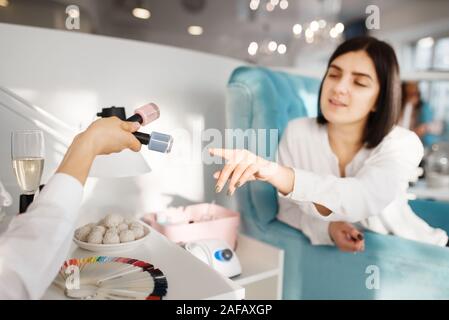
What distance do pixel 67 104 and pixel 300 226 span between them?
0.69 meters

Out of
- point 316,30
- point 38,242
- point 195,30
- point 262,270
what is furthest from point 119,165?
point 316,30

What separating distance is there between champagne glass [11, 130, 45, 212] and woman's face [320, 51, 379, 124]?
0.64m

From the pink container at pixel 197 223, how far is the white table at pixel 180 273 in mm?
151

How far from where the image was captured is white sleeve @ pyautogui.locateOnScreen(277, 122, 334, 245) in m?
0.87

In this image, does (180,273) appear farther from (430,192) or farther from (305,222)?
(430,192)

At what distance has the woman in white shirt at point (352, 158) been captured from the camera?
0.73 meters

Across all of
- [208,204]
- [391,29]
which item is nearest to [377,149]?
[208,204]

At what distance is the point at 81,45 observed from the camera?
842 mm

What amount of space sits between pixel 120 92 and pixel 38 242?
0.53m

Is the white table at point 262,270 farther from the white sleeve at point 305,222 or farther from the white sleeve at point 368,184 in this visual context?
the white sleeve at point 368,184

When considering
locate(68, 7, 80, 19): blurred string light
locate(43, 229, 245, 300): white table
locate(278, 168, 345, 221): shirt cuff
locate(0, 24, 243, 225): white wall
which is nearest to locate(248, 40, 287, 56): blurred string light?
locate(0, 24, 243, 225): white wall

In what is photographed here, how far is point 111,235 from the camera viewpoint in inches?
26.9

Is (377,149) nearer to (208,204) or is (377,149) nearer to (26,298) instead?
(208,204)

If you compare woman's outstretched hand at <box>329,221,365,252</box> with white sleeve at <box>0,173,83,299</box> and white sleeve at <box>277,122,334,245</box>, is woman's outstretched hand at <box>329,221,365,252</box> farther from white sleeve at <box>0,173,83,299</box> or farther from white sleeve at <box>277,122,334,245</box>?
white sleeve at <box>0,173,83,299</box>
